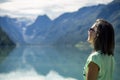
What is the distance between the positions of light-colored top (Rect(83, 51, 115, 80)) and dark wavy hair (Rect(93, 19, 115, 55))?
0.05 m

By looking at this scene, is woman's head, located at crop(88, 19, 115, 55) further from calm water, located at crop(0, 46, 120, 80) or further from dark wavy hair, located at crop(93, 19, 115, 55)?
calm water, located at crop(0, 46, 120, 80)

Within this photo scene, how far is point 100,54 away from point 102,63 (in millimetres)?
91

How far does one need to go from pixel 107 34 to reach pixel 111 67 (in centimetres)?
36

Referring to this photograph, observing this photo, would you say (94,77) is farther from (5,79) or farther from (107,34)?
(5,79)

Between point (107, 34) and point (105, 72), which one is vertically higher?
point (107, 34)

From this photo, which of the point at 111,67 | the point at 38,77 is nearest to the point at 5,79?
the point at 38,77

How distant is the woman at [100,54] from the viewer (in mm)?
3635

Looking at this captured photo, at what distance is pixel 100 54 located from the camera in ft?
12.3

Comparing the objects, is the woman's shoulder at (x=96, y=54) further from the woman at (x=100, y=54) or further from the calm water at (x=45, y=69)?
the calm water at (x=45, y=69)

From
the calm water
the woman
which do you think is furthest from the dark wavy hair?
the calm water

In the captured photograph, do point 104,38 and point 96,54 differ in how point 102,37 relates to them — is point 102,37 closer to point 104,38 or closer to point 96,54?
point 104,38

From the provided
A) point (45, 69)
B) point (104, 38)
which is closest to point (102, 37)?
point (104, 38)

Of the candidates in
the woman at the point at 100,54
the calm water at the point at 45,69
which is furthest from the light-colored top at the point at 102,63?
the calm water at the point at 45,69

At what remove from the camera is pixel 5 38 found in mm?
170750
